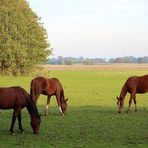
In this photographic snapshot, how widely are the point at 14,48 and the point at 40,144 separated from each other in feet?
151

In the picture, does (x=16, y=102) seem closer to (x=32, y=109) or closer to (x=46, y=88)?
(x=32, y=109)

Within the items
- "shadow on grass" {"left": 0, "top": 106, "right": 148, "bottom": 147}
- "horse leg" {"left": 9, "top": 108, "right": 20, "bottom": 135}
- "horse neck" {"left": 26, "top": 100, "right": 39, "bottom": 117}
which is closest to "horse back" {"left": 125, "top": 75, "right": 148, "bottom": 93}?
"shadow on grass" {"left": 0, "top": 106, "right": 148, "bottom": 147}

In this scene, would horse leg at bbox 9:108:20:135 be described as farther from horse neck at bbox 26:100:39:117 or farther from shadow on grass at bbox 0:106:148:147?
horse neck at bbox 26:100:39:117

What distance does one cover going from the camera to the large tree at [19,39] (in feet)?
185

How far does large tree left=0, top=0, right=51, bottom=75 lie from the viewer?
5653 cm

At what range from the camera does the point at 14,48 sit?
5600cm

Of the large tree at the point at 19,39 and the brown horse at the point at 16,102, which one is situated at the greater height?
the large tree at the point at 19,39

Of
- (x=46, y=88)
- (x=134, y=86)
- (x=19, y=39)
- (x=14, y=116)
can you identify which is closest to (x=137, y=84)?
(x=134, y=86)

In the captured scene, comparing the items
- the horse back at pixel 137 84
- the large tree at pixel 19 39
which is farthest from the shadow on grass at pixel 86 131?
the large tree at pixel 19 39

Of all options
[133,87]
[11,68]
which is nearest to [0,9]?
[11,68]

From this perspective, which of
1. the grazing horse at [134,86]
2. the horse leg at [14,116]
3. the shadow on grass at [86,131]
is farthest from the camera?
the grazing horse at [134,86]

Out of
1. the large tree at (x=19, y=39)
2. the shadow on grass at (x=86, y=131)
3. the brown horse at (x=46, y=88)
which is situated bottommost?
the shadow on grass at (x=86, y=131)

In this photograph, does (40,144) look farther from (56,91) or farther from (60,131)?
(56,91)

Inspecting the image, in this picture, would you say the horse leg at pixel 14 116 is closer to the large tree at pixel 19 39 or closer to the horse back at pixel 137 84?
the horse back at pixel 137 84
